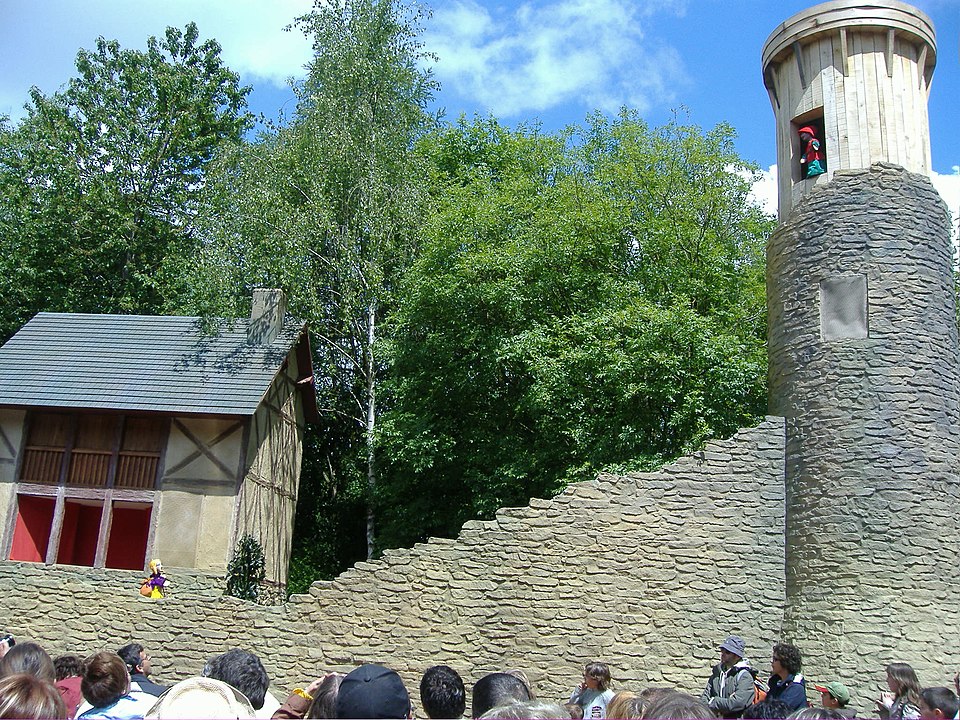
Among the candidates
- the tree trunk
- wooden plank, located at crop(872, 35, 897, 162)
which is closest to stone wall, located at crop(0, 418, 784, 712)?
wooden plank, located at crop(872, 35, 897, 162)

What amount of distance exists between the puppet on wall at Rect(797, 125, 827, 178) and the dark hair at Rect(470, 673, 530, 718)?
996 centimetres

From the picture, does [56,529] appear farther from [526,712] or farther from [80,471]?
[526,712]

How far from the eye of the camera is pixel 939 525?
35.5 feet

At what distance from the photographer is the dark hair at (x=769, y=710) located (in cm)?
629

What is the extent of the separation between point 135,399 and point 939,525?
12850 millimetres

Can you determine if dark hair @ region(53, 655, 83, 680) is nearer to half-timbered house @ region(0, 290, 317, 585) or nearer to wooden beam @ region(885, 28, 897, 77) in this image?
half-timbered house @ region(0, 290, 317, 585)

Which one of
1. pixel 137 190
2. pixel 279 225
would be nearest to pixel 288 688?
pixel 279 225

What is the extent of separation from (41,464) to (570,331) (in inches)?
388

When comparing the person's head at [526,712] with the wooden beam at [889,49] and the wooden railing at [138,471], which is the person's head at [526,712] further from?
the wooden railing at [138,471]

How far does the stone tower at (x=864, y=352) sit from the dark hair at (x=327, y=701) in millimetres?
7980

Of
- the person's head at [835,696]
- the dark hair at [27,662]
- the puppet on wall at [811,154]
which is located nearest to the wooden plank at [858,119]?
the puppet on wall at [811,154]

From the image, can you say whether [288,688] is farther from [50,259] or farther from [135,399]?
[50,259]

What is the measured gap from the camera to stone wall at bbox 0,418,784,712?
36.6 feet

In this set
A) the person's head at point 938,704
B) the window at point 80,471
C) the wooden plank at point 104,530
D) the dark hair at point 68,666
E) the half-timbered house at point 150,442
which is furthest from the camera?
the window at point 80,471
